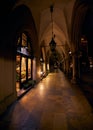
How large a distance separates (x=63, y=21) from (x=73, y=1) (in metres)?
3.50

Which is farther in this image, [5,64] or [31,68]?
[31,68]

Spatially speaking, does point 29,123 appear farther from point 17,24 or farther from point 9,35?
point 17,24

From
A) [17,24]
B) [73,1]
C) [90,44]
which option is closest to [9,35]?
[17,24]

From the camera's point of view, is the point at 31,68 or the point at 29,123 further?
the point at 31,68

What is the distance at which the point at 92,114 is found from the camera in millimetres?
4426

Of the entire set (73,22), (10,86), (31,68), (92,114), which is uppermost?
(73,22)

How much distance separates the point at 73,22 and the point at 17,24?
6.45m

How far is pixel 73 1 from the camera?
8.95m

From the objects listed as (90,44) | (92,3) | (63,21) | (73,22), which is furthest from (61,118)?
(90,44)

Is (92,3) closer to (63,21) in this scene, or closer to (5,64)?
(5,64)

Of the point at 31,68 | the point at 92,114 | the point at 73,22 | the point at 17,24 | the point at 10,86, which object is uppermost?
the point at 73,22

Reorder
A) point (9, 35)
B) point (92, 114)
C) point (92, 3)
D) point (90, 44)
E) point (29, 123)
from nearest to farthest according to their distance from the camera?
point (29, 123) < point (92, 114) < point (92, 3) < point (9, 35) < point (90, 44)

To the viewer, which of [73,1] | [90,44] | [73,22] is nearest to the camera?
[73,1]

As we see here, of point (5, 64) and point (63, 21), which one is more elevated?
point (63, 21)
